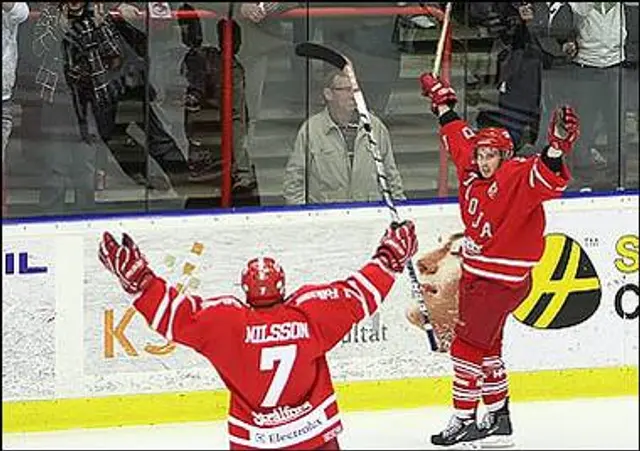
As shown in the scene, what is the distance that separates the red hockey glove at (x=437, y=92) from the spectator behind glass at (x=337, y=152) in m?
0.19

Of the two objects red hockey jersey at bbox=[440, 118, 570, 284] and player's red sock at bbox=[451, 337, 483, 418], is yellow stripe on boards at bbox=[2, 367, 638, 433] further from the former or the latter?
red hockey jersey at bbox=[440, 118, 570, 284]

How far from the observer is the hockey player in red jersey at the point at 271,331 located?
12.6 feet

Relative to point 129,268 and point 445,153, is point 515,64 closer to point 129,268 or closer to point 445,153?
point 445,153

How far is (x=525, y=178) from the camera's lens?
16.0ft

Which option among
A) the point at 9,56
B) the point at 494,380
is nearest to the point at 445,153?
the point at 494,380

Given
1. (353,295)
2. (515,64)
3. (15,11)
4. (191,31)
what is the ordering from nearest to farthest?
(353,295)
(15,11)
(191,31)
(515,64)

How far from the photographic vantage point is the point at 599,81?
562 centimetres

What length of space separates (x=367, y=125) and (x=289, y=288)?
49cm

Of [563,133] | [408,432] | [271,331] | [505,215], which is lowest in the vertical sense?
[408,432]

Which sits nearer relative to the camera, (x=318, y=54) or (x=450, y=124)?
(x=450, y=124)

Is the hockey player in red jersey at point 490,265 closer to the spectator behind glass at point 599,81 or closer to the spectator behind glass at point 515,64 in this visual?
the spectator behind glass at point 515,64

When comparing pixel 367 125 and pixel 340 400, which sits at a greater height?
pixel 367 125

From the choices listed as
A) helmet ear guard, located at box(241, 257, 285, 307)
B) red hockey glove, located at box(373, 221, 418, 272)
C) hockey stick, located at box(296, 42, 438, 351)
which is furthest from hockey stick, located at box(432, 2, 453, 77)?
helmet ear guard, located at box(241, 257, 285, 307)

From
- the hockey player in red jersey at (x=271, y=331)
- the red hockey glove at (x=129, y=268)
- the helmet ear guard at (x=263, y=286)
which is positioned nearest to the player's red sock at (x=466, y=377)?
the hockey player in red jersey at (x=271, y=331)
